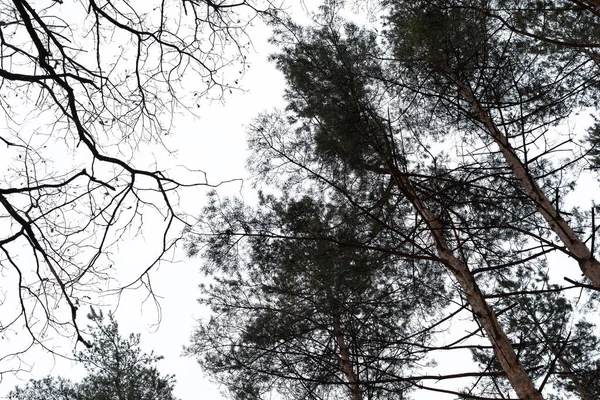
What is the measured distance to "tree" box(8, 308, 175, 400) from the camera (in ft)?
46.6

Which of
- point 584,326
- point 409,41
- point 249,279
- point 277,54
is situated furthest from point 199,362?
point 584,326

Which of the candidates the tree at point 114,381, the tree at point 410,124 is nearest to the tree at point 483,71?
the tree at point 410,124

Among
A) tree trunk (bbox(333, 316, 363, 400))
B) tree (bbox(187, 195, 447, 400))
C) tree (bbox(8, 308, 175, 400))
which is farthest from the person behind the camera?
tree (bbox(8, 308, 175, 400))

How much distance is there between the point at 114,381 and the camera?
14.4 metres

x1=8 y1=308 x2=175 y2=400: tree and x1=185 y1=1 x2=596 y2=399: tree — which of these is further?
x1=8 y1=308 x2=175 y2=400: tree

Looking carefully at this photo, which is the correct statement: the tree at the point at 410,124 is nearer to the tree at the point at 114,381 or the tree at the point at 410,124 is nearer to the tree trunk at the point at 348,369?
the tree trunk at the point at 348,369

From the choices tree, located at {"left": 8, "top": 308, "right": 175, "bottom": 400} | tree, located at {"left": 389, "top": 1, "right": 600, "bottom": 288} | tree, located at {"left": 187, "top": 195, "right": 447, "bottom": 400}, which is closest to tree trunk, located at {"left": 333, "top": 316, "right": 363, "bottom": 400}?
tree, located at {"left": 187, "top": 195, "right": 447, "bottom": 400}

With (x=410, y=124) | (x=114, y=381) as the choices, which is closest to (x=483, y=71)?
(x=410, y=124)

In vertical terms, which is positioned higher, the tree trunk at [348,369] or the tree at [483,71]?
the tree at [483,71]

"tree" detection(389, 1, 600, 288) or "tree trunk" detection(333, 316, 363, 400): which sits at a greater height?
"tree" detection(389, 1, 600, 288)

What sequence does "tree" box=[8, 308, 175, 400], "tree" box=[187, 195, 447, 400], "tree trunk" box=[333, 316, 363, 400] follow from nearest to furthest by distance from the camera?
"tree trunk" box=[333, 316, 363, 400], "tree" box=[187, 195, 447, 400], "tree" box=[8, 308, 175, 400]

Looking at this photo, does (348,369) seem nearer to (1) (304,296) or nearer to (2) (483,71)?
(1) (304,296)

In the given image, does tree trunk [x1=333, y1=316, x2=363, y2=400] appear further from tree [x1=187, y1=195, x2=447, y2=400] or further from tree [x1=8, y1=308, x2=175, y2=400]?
tree [x1=8, y1=308, x2=175, y2=400]

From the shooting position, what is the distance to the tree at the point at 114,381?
14.2 meters
